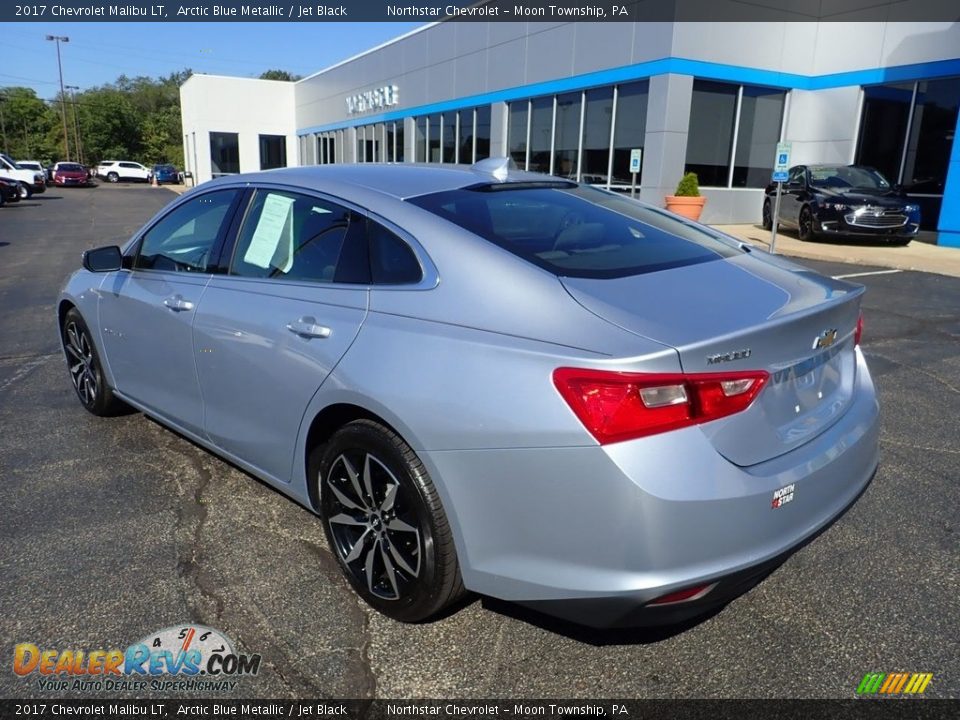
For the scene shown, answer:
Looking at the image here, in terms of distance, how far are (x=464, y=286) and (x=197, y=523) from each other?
5.98 feet

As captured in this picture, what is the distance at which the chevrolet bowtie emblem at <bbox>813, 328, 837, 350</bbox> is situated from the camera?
2.36 meters

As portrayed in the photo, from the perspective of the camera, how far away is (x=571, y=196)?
327 cm

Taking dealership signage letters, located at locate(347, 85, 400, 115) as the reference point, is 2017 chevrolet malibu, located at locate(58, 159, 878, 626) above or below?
below

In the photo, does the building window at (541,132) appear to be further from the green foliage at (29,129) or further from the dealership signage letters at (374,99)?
the green foliage at (29,129)

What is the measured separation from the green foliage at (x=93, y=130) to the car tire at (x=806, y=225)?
79.4m

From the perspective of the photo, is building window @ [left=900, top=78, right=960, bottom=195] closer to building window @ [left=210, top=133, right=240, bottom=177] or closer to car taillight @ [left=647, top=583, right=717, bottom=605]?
car taillight @ [left=647, top=583, right=717, bottom=605]

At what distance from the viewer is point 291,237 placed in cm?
→ 311

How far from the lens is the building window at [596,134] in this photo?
19859 millimetres

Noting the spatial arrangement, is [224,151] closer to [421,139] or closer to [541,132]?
[421,139]

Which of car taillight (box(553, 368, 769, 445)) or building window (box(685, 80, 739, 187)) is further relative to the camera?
building window (box(685, 80, 739, 187))

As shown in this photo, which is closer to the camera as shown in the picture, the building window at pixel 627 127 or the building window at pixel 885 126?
the building window at pixel 885 126

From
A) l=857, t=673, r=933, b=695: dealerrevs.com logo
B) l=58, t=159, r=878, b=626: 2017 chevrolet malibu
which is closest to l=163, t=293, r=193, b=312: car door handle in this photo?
l=58, t=159, r=878, b=626: 2017 chevrolet malibu

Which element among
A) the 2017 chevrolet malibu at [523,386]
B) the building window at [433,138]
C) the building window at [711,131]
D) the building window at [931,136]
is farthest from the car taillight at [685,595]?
the building window at [433,138]

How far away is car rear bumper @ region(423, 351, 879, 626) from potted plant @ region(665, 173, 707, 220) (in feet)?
52.9
